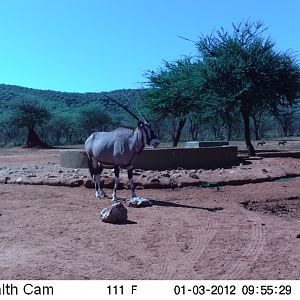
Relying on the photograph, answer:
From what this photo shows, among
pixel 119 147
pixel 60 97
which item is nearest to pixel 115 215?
pixel 119 147

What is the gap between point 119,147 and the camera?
452 inches

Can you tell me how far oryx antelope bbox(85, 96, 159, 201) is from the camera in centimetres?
1120

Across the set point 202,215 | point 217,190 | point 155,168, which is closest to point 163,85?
point 155,168

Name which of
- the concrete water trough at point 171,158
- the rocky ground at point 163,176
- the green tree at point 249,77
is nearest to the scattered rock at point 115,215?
the rocky ground at point 163,176

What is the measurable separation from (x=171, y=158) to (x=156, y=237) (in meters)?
8.77

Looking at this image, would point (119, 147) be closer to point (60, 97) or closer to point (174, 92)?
point (174, 92)

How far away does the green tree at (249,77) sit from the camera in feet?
77.2

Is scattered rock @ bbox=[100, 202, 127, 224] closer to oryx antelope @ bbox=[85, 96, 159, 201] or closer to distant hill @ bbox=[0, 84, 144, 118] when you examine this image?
oryx antelope @ bbox=[85, 96, 159, 201]

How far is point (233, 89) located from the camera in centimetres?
2386

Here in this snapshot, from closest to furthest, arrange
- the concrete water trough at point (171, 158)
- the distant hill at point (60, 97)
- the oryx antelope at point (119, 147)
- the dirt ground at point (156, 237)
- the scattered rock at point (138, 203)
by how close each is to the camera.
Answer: the dirt ground at point (156, 237)
the scattered rock at point (138, 203)
the oryx antelope at point (119, 147)
the concrete water trough at point (171, 158)
the distant hill at point (60, 97)

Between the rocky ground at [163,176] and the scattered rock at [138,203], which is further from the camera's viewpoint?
the rocky ground at [163,176]

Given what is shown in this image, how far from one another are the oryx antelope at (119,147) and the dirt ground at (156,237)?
728 millimetres

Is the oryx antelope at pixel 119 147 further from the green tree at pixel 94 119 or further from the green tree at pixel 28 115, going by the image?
the green tree at pixel 94 119

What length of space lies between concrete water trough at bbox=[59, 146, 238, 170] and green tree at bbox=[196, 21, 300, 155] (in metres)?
6.12
